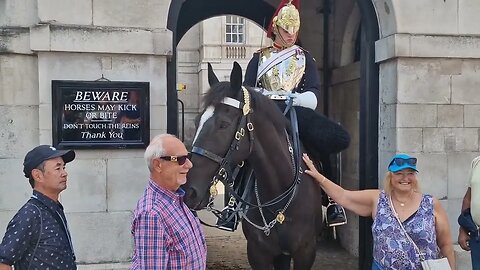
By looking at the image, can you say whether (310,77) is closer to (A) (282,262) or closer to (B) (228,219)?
(B) (228,219)

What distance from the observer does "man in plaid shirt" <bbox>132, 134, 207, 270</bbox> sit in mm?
2297

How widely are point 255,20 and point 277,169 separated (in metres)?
6.53

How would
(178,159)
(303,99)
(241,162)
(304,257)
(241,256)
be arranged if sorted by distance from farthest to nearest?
(241,256), (303,99), (304,257), (241,162), (178,159)

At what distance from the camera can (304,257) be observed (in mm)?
4023

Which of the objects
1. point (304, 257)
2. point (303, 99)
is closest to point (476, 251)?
point (304, 257)

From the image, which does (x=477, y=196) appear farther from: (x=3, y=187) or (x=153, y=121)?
(x=3, y=187)

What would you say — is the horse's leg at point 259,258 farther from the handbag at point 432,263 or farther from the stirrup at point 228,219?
the handbag at point 432,263

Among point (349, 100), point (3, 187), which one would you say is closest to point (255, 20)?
point (349, 100)

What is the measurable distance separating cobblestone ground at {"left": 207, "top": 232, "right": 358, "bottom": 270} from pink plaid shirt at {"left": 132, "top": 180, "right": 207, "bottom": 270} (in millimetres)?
4449

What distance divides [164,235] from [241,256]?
529cm

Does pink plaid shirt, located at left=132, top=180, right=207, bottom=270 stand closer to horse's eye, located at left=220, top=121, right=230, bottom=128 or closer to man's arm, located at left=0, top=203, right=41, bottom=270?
man's arm, located at left=0, top=203, right=41, bottom=270

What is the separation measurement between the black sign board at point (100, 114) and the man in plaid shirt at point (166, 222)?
219 centimetres

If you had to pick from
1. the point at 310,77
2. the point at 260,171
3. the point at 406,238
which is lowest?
the point at 406,238

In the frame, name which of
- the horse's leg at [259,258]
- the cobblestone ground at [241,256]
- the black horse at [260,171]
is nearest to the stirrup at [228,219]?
the black horse at [260,171]
